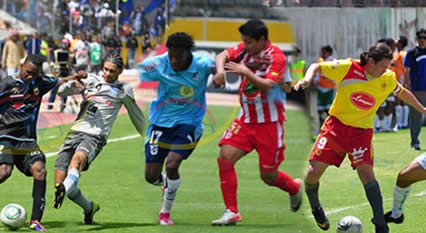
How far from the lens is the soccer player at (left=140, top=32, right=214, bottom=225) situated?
808 cm

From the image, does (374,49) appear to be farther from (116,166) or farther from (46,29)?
(46,29)

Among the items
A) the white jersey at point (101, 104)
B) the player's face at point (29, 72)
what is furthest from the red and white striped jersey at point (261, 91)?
the player's face at point (29, 72)

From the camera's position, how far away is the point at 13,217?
26.3ft

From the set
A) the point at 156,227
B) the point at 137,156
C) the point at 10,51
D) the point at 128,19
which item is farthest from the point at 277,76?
the point at 10,51

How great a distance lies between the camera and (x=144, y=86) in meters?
8.58

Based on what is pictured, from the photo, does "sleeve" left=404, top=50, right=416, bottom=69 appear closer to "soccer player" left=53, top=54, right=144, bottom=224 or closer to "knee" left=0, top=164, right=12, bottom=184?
"soccer player" left=53, top=54, right=144, bottom=224

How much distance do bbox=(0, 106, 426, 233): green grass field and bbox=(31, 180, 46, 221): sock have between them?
0.16m

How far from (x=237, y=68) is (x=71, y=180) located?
1.86 metres

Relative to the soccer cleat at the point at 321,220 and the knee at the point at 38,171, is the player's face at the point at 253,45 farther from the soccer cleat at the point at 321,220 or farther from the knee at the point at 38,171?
the knee at the point at 38,171

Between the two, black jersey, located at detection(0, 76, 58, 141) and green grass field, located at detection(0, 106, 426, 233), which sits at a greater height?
black jersey, located at detection(0, 76, 58, 141)

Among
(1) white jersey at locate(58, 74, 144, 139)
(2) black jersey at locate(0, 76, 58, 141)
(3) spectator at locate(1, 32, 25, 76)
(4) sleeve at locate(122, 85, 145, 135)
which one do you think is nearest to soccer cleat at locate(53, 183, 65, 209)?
(2) black jersey at locate(0, 76, 58, 141)

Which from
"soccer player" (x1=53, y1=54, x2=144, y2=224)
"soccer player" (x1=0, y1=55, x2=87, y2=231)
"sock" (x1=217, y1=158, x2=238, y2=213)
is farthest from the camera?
"soccer player" (x1=53, y1=54, x2=144, y2=224)

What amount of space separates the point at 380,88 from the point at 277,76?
1061 millimetres

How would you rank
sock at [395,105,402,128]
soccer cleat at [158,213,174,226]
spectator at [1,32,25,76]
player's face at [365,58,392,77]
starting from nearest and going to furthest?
player's face at [365,58,392,77] → soccer cleat at [158,213,174,226] → sock at [395,105,402,128] → spectator at [1,32,25,76]
